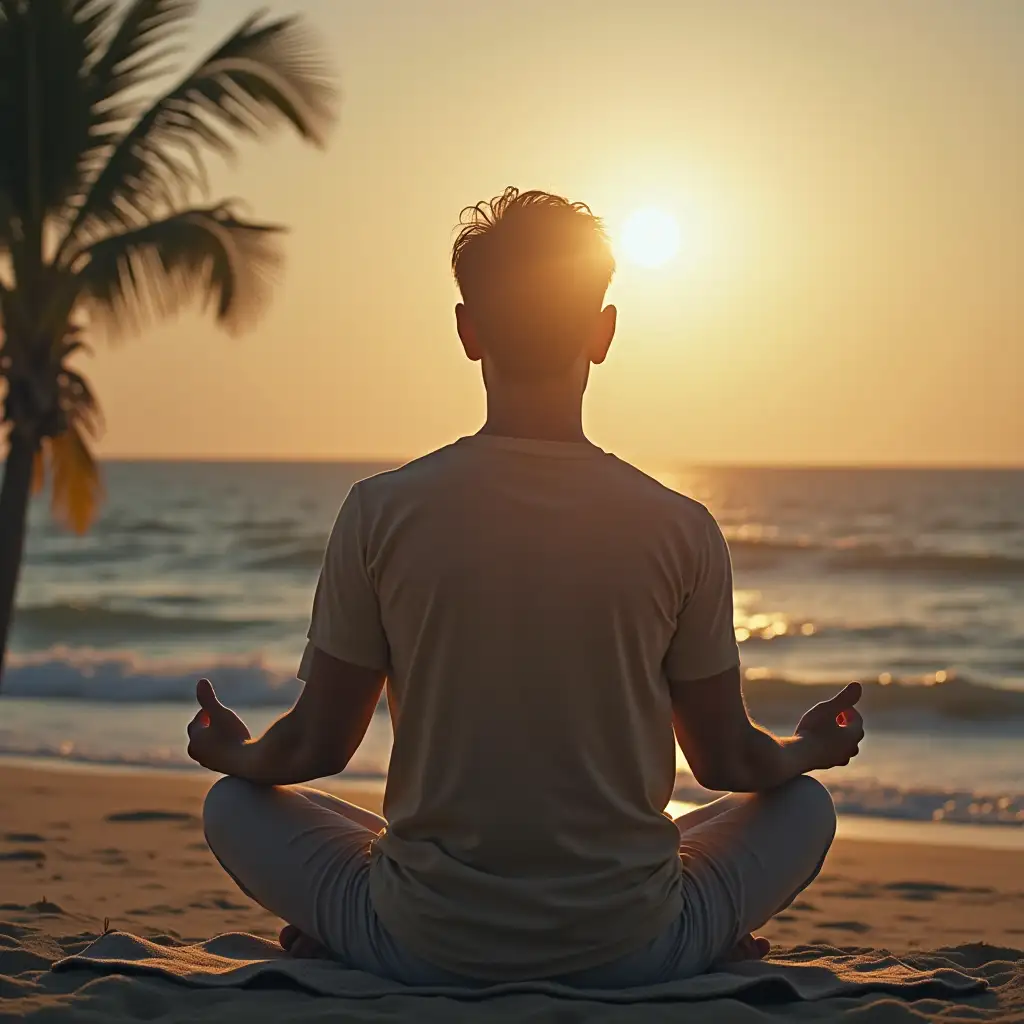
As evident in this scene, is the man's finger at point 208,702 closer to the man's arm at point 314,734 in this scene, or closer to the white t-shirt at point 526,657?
→ the man's arm at point 314,734

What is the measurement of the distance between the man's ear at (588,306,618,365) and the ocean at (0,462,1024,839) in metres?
6.30

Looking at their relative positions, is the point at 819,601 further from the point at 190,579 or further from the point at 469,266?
the point at 469,266

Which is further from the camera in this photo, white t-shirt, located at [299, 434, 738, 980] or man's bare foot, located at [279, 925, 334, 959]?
man's bare foot, located at [279, 925, 334, 959]

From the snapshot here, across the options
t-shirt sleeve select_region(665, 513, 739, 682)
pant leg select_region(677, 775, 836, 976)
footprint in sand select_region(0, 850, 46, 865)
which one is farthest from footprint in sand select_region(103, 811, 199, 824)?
t-shirt sleeve select_region(665, 513, 739, 682)

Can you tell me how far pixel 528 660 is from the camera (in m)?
2.68

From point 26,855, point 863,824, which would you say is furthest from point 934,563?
point 26,855

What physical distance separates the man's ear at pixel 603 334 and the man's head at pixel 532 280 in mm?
14

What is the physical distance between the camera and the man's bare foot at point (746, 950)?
3189 mm

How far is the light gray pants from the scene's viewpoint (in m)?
2.99

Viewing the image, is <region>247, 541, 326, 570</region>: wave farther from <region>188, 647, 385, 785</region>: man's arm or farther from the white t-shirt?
the white t-shirt

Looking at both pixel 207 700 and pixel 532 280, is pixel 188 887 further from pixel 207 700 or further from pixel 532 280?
pixel 532 280

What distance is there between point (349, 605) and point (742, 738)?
81cm

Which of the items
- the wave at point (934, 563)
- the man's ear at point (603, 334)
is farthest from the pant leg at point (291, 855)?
the wave at point (934, 563)

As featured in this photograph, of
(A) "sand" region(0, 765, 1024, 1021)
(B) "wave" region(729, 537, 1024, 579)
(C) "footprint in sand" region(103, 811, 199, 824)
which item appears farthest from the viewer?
(B) "wave" region(729, 537, 1024, 579)
